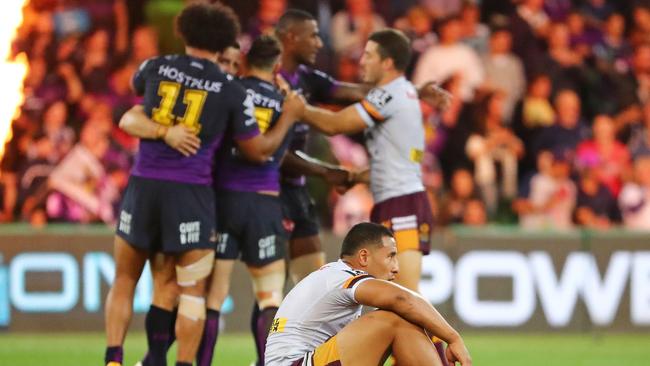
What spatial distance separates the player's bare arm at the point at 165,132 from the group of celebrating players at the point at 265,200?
0.01 m

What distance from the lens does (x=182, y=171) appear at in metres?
8.95

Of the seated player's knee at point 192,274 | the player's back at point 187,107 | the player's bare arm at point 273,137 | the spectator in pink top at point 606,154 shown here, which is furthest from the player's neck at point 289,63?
the spectator in pink top at point 606,154

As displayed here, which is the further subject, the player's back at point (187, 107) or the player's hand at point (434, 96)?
the player's hand at point (434, 96)

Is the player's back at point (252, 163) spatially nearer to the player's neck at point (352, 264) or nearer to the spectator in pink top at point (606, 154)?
the player's neck at point (352, 264)

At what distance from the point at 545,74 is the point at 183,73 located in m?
9.19

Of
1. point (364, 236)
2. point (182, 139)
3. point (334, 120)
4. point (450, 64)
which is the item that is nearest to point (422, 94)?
point (334, 120)

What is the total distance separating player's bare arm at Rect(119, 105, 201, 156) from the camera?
883 cm

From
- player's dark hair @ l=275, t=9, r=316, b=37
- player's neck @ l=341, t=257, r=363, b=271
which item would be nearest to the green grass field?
player's dark hair @ l=275, t=9, r=316, b=37

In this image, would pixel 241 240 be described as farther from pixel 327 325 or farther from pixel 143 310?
pixel 143 310

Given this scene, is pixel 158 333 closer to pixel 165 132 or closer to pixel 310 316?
pixel 165 132

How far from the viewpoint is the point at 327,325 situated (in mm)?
7934

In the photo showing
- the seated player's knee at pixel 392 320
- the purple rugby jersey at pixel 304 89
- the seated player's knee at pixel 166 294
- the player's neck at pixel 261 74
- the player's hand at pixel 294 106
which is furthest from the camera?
the purple rugby jersey at pixel 304 89

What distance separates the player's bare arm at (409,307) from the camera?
7.45 metres

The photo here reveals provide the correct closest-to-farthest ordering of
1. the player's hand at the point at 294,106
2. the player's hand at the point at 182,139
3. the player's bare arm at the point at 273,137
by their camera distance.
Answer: the player's hand at the point at 182,139
the player's bare arm at the point at 273,137
the player's hand at the point at 294,106
